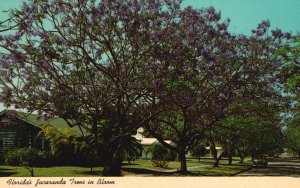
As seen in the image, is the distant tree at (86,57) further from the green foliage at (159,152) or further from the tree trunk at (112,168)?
the green foliage at (159,152)

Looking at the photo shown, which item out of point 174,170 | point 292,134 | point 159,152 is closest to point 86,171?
point 174,170

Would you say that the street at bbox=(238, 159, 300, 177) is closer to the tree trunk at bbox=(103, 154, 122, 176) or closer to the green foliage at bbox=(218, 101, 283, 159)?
the green foliage at bbox=(218, 101, 283, 159)

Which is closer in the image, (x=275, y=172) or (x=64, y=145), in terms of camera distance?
(x=64, y=145)

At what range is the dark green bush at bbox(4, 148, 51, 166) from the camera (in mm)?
30494

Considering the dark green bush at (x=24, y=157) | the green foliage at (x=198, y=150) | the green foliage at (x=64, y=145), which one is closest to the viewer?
the dark green bush at (x=24, y=157)

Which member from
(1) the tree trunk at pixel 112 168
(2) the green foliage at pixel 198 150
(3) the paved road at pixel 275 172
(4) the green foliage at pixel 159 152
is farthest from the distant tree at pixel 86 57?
(2) the green foliage at pixel 198 150

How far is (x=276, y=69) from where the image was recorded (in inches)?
949

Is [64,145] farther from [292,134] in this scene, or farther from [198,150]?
[198,150]

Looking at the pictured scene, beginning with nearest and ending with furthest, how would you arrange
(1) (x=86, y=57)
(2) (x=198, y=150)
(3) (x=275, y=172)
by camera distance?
(1) (x=86, y=57)
(3) (x=275, y=172)
(2) (x=198, y=150)

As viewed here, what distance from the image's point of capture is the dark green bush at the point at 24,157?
100ft

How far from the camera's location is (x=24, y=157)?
30.7 metres
